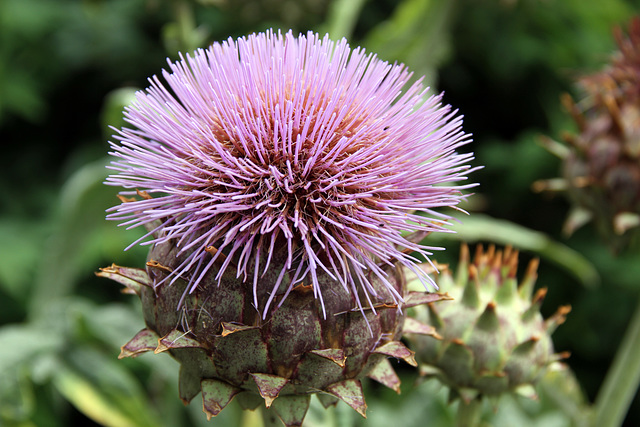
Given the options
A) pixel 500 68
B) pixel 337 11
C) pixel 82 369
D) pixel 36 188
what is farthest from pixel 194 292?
pixel 500 68

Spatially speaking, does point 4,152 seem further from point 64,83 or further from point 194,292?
point 194,292

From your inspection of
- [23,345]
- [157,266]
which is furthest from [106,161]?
[157,266]

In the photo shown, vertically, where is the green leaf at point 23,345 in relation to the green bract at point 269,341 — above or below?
below

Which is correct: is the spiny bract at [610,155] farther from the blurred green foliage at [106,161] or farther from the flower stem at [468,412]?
the flower stem at [468,412]

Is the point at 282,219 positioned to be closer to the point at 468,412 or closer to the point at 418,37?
the point at 468,412

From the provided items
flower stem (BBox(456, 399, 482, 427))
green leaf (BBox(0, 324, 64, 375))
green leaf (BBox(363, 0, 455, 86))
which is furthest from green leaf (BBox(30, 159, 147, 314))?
flower stem (BBox(456, 399, 482, 427))

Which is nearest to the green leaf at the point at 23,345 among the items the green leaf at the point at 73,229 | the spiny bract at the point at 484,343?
the green leaf at the point at 73,229
